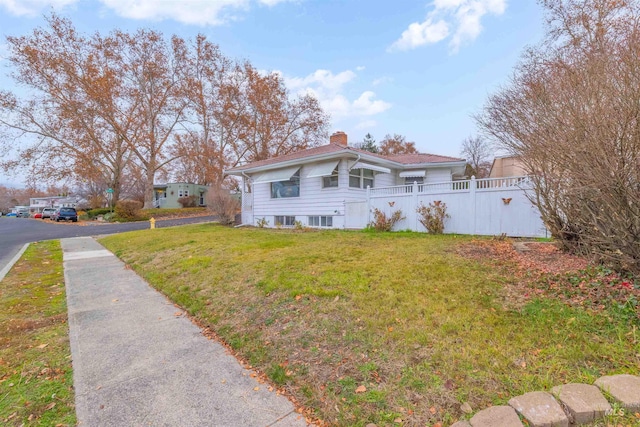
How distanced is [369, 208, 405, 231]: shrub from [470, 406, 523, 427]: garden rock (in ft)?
29.8

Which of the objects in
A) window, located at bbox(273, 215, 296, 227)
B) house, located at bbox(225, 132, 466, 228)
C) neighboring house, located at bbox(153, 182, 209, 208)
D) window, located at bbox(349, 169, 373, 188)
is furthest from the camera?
neighboring house, located at bbox(153, 182, 209, 208)

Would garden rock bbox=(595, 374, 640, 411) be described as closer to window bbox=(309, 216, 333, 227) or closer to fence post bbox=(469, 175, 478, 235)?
fence post bbox=(469, 175, 478, 235)

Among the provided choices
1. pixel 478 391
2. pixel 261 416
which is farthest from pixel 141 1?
pixel 478 391

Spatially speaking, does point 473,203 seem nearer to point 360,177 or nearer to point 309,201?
point 360,177

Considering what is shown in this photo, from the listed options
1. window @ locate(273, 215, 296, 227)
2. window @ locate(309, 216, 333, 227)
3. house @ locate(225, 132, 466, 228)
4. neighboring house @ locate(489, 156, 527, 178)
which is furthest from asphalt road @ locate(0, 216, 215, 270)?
neighboring house @ locate(489, 156, 527, 178)

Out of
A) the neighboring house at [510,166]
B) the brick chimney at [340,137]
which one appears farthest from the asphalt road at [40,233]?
the neighboring house at [510,166]

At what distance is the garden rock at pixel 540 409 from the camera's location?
1880 mm

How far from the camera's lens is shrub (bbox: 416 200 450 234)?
9.80 m

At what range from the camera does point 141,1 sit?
10.4 meters

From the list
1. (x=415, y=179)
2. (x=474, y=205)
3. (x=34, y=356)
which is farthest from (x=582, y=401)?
(x=415, y=179)

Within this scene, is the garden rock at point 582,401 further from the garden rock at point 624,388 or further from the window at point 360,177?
the window at point 360,177

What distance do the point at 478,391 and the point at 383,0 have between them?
13.7m

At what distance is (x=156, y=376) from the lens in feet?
9.07

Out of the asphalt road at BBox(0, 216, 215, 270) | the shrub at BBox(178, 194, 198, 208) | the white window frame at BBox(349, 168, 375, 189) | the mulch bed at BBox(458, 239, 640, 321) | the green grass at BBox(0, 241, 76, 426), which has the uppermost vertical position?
the white window frame at BBox(349, 168, 375, 189)
